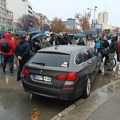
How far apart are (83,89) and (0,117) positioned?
231 centimetres

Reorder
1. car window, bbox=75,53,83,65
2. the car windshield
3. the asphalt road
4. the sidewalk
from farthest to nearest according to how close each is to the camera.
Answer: car window, bbox=75,53,83,65 → the car windshield → the asphalt road → the sidewalk

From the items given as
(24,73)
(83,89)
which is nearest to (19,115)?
(24,73)

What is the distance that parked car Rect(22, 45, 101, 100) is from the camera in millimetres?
5395

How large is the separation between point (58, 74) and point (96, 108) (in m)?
1.30

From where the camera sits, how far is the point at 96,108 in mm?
5582

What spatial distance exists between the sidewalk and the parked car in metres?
0.27

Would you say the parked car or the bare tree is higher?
the bare tree

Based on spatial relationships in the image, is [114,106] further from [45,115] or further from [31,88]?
[31,88]

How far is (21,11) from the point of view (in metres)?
121

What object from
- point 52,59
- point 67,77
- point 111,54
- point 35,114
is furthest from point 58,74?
point 111,54

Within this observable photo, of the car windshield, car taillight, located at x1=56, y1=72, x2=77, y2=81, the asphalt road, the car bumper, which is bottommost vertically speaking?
the asphalt road

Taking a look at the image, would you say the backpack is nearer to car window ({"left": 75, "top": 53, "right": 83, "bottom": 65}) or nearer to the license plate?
the license plate

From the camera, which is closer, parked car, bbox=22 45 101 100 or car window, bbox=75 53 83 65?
parked car, bbox=22 45 101 100

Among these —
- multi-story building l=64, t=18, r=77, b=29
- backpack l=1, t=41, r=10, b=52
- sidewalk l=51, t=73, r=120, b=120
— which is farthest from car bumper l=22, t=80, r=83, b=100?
multi-story building l=64, t=18, r=77, b=29
